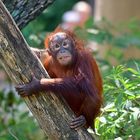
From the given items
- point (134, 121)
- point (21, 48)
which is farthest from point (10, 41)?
point (134, 121)

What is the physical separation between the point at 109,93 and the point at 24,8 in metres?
0.77

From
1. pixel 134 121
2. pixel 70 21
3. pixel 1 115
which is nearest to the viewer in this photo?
pixel 134 121

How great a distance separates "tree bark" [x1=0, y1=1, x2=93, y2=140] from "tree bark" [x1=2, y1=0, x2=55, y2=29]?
481 millimetres

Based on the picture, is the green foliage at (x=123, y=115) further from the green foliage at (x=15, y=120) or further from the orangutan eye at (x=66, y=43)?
the green foliage at (x=15, y=120)

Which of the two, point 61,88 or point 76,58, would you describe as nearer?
point 61,88

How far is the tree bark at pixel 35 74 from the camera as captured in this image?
3930 mm

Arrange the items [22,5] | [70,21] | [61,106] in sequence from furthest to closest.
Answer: [70,21] → [22,5] → [61,106]

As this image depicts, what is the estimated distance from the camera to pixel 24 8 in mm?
4488

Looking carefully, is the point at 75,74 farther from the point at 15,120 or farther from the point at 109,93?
the point at 15,120

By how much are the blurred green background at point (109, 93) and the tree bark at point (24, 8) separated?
0.58 metres

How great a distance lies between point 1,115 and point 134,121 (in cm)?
231

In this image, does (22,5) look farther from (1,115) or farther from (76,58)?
(1,115)

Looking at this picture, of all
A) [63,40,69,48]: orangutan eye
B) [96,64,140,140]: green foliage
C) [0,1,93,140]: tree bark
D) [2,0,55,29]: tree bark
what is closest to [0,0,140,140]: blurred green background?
[96,64,140,140]: green foliage

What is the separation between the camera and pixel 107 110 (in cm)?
401
